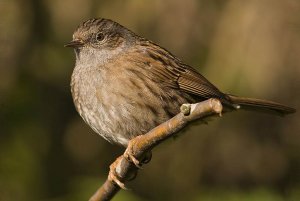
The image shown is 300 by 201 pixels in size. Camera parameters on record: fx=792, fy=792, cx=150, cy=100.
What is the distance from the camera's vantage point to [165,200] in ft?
20.6

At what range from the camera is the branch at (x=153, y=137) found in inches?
133

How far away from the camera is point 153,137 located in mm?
3824

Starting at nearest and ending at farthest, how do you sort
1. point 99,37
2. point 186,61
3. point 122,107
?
point 122,107 → point 99,37 → point 186,61

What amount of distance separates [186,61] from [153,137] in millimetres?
3179

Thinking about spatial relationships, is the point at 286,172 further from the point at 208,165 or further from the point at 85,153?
the point at 85,153

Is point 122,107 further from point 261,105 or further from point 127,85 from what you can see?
point 261,105

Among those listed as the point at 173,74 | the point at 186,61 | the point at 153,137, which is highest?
the point at 153,137

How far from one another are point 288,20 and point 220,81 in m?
0.86

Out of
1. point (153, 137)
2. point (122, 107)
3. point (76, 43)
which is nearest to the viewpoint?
point (153, 137)

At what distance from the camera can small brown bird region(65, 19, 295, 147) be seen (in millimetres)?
5070

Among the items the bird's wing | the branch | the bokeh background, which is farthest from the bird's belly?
the bokeh background

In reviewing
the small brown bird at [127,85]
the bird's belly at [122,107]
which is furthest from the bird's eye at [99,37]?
the bird's belly at [122,107]

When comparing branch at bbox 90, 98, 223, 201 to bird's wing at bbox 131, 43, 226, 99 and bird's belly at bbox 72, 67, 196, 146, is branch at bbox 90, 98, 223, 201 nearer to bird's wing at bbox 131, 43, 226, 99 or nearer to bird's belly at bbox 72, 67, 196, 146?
bird's belly at bbox 72, 67, 196, 146

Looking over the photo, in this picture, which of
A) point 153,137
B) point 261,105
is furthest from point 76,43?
point 153,137
